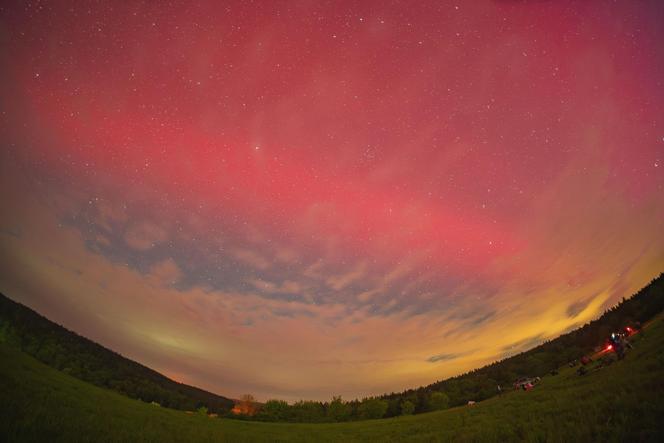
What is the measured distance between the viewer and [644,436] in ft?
23.5

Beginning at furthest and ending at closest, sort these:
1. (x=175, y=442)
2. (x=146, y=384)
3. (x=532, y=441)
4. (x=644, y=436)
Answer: (x=146, y=384)
(x=175, y=442)
(x=532, y=441)
(x=644, y=436)

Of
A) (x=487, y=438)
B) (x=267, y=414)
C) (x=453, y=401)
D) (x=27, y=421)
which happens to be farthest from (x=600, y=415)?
(x=453, y=401)

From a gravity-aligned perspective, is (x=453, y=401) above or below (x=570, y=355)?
below

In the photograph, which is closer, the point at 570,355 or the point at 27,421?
the point at 27,421

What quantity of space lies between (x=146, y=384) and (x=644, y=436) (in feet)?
659

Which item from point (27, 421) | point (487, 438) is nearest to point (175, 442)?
point (27, 421)

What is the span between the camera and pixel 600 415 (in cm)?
990

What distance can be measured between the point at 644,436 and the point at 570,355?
142m

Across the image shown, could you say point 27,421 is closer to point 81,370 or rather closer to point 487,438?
point 487,438

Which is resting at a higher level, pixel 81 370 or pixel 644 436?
pixel 81 370

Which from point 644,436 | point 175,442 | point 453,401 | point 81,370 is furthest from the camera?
point 81,370

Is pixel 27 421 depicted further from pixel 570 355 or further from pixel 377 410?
pixel 570 355

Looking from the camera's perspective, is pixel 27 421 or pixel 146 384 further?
pixel 146 384

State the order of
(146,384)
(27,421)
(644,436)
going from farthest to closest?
(146,384), (27,421), (644,436)
